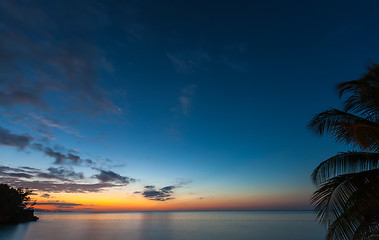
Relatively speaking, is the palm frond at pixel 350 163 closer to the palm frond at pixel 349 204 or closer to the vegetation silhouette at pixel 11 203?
the palm frond at pixel 349 204

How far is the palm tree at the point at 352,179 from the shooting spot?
6.52 meters

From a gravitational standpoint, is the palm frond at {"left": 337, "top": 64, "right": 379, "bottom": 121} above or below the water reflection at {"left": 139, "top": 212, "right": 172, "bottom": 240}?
above

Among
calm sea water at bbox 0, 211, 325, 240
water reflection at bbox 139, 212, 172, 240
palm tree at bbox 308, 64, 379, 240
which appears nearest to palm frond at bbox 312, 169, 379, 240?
palm tree at bbox 308, 64, 379, 240

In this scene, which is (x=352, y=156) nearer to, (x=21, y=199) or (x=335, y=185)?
(x=335, y=185)

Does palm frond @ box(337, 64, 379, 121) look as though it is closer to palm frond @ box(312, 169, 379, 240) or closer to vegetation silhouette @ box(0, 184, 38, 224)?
palm frond @ box(312, 169, 379, 240)

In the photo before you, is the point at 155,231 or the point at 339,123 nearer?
the point at 339,123

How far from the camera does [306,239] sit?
43.2 m

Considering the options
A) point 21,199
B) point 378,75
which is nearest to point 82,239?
point 21,199

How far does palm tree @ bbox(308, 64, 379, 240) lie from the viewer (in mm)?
6520

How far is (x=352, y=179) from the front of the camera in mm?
7035

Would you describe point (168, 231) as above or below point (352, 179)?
below

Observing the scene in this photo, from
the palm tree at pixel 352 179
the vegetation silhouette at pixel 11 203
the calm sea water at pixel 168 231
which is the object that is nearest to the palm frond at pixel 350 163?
the palm tree at pixel 352 179

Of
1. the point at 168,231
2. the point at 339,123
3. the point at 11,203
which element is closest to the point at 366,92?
the point at 339,123

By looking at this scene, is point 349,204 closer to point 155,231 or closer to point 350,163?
point 350,163
